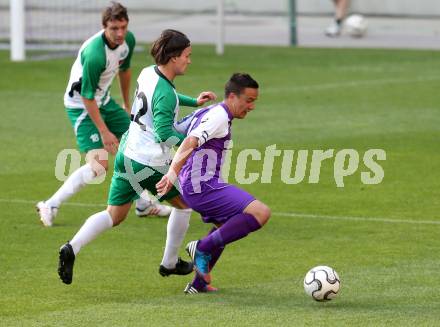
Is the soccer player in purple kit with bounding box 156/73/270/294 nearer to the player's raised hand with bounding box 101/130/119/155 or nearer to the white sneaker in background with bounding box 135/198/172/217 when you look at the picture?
the player's raised hand with bounding box 101/130/119/155

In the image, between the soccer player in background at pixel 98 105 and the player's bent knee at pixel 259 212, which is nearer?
the player's bent knee at pixel 259 212

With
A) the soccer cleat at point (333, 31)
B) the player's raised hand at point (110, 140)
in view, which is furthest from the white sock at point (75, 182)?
the soccer cleat at point (333, 31)

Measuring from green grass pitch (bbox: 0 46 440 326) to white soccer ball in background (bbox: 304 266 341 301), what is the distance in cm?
7

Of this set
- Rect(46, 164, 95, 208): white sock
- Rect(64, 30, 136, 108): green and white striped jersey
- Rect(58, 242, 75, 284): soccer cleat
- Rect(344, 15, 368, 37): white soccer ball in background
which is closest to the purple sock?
Rect(58, 242, 75, 284): soccer cleat

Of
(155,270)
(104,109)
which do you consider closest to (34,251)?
(155,270)

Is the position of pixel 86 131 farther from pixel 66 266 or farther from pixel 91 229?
pixel 66 266

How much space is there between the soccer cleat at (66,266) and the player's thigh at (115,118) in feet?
10.5

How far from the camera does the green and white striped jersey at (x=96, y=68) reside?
11.8 m

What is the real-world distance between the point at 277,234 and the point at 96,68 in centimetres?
219

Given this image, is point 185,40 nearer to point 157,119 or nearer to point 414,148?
point 157,119

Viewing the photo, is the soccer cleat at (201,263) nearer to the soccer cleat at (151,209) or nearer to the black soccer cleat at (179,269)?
the black soccer cleat at (179,269)

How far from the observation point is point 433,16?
33.9m

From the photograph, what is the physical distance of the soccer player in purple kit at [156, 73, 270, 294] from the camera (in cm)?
937

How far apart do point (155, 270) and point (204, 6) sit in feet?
85.4
